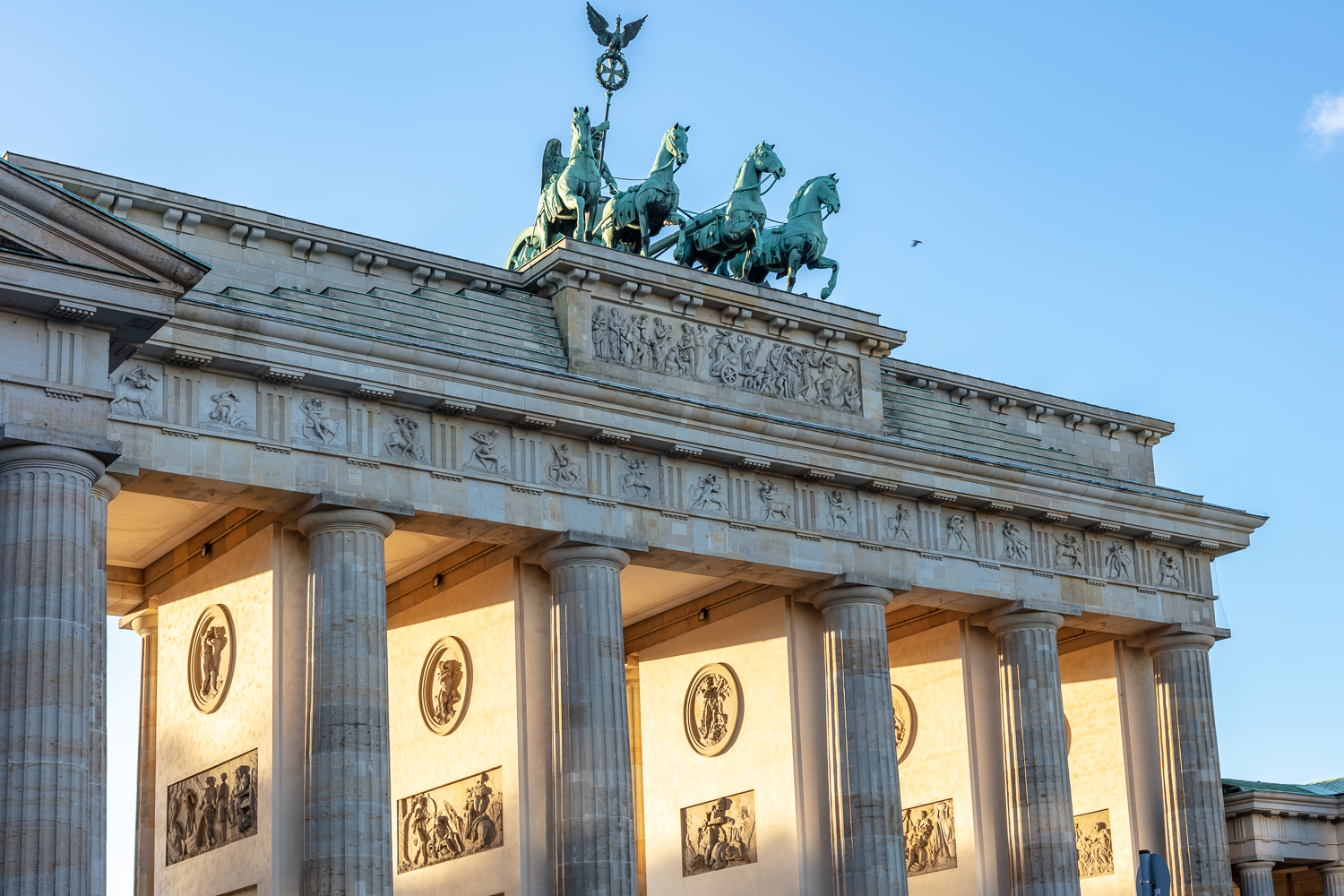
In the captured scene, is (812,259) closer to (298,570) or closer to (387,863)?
(298,570)

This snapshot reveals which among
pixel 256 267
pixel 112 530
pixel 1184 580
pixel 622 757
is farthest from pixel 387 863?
pixel 1184 580

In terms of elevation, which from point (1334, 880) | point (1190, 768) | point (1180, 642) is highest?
point (1180, 642)

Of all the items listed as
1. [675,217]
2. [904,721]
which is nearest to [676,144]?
[675,217]

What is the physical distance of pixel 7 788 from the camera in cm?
1769

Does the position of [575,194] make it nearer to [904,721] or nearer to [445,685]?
[445,685]

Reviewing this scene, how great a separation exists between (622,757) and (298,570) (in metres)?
5.81

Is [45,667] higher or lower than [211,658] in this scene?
lower

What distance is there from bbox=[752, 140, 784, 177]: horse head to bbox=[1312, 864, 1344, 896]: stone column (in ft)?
64.5

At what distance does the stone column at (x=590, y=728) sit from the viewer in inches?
1104

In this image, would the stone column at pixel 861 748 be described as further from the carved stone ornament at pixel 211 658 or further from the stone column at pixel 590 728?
the carved stone ornament at pixel 211 658

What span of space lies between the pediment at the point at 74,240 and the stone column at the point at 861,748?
16036 millimetres

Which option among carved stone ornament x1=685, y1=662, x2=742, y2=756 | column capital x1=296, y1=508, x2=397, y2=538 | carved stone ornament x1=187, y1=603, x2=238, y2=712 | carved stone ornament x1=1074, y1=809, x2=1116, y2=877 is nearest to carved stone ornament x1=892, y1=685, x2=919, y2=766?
carved stone ornament x1=1074, y1=809, x2=1116, y2=877

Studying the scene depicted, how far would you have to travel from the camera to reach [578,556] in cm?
2930

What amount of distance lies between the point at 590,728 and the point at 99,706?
822 centimetres
